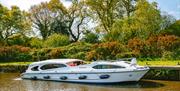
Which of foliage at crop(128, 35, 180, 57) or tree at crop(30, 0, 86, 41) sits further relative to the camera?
tree at crop(30, 0, 86, 41)

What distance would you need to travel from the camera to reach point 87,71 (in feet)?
98.9

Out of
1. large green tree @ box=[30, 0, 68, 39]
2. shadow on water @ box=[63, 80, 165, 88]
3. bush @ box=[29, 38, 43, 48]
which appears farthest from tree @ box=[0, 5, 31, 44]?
shadow on water @ box=[63, 80, 165, 88]

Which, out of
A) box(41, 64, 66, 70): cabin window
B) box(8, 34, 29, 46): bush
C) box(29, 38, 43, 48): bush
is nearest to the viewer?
box(41, 64, 66, 70): cabin window

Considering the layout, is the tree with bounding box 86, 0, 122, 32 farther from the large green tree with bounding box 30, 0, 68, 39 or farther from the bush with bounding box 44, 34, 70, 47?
the large green tree with bounding box 30, 0, 68, 39

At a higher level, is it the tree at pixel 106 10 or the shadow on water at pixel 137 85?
the tree at pixel 106 10

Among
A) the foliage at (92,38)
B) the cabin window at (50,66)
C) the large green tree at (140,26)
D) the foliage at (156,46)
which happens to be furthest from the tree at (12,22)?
the cabin window at (50,66)

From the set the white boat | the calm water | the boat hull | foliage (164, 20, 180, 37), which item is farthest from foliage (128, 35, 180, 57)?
the boat hull

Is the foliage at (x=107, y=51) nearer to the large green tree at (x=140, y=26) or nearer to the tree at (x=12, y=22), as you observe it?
the large green tree at (x=140, y=26)

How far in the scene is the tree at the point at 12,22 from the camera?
205 feet

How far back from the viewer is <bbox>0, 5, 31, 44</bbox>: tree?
205 feet

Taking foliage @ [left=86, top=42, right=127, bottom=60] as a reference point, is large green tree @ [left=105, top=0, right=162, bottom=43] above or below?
above

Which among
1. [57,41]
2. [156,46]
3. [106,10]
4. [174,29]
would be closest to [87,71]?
[156,46]

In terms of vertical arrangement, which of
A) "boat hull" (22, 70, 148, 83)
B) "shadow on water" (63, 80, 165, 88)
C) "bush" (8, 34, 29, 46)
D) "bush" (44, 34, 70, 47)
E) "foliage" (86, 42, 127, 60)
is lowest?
"shadow on water" (63, 80, 165, 88)

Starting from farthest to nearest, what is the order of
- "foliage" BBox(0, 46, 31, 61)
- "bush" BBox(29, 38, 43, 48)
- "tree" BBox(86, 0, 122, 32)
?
"bush" BBox(29, 38, 43, 48), "tree" BBox(86, 0, 122, 32), "foliage" BBox(0, 46, 31, 61)
